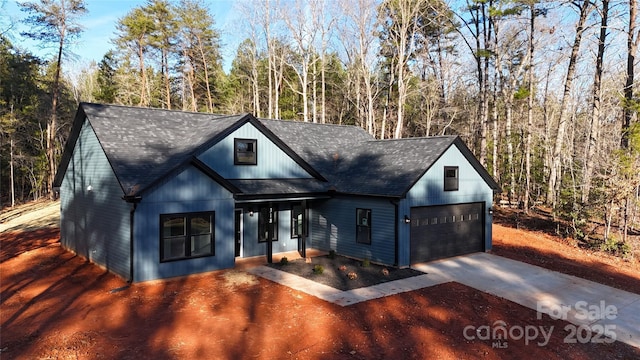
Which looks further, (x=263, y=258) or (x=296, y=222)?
(x=296, y=222)

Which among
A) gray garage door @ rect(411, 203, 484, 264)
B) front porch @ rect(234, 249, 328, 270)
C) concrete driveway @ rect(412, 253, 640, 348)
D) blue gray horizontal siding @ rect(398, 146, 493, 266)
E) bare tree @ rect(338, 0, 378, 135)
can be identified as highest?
bare tree @ rect(338, 0, 378, 135)

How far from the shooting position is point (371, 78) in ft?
125

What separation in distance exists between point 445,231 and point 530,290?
404 cm

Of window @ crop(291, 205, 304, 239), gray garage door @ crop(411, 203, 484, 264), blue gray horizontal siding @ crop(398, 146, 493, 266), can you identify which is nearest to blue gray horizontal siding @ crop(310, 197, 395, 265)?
blue gray horizontal siding @ crop(398, 146, 493, 266)

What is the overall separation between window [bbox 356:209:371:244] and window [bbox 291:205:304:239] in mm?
2593

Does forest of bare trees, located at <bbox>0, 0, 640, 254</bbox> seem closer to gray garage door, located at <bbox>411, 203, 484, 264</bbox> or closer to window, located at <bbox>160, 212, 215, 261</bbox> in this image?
gray garage door, located at <bbox>411, 203, 484, 264</bbox>

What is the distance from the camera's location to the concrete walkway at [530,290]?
9766 millimetres

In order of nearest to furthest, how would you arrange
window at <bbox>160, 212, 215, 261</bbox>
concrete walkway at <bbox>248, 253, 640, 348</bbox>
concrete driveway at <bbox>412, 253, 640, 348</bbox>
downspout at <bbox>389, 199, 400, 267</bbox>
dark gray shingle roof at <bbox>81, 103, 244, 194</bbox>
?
1. concrete driveway at <bbox>412, 253, 640, 348</bbox>
2. concrete walkway at <bbox>248, 253, 640, 348</bbox>
3. window at <bbox>160, 212, 215, 261</bbox>
4. dark gray shingle roof at <bbox>81, 103, 244, 194</bbox>
5. downspout at <bbox>389, 199, 400, 267</bbox>

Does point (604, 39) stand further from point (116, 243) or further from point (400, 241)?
point (116, 243)

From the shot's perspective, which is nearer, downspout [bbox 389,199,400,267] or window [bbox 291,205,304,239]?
downspout [bbox 389,199,400,267]

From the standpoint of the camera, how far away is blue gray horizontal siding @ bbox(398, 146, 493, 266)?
542 inches

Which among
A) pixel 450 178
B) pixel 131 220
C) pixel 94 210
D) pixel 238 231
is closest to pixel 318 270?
pixel 238 231

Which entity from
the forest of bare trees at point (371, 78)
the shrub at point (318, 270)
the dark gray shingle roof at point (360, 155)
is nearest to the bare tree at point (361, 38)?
the forest of bare trees at point (371, 78)

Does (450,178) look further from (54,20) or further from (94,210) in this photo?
(54,20)
